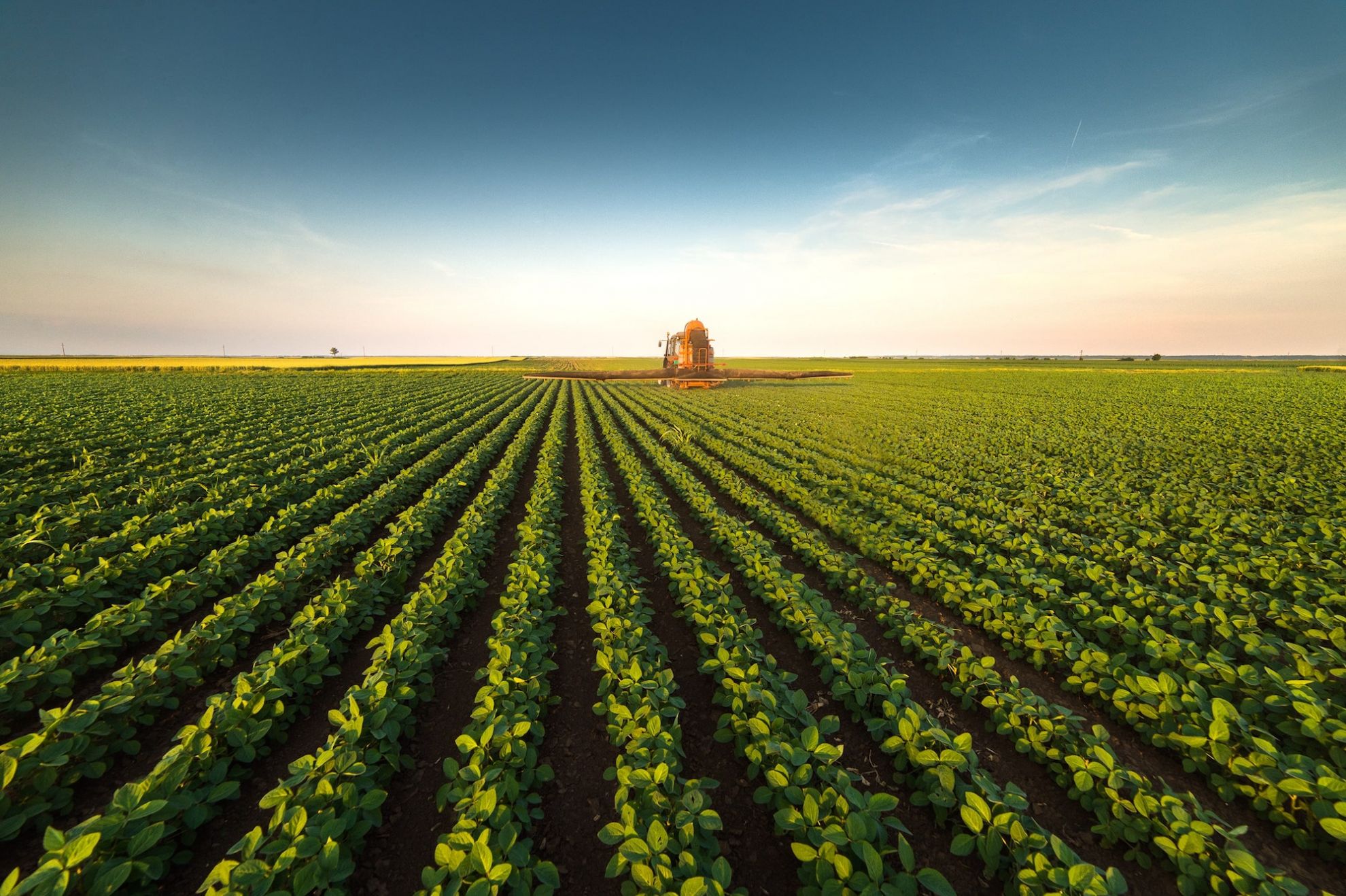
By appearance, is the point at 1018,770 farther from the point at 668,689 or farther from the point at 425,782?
the point at 425,782

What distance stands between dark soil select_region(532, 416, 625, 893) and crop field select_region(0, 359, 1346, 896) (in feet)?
0.10

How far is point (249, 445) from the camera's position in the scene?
1405cm

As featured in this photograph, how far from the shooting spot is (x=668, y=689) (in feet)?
13.0

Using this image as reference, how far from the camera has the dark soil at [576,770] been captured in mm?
3395

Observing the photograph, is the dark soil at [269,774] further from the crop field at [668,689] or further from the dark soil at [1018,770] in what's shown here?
the dark soil at [1018,770]

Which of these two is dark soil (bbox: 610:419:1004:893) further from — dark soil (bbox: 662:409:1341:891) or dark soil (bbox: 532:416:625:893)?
dark soil (bbox: 532:416:625:893)

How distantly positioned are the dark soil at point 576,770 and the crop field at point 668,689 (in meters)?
0.03

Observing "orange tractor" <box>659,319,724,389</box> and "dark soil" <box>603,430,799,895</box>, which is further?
"orange tractor" <box>659,319,724,389</box>

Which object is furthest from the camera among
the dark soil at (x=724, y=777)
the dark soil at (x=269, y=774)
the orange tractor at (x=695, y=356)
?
the orange tractor at (x=695, y=356)

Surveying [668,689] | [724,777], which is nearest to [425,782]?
[668,689]

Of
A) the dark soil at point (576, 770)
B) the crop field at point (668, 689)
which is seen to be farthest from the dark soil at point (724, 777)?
the dark soil at point (576, 770)

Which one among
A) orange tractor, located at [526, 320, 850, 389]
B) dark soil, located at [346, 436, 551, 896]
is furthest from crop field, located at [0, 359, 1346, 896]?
orange tractor, located at [526, 320, 850, 389]

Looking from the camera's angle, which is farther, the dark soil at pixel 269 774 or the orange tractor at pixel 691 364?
the orange tractor at pixel 691 364

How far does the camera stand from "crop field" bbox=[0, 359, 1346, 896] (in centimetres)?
282
